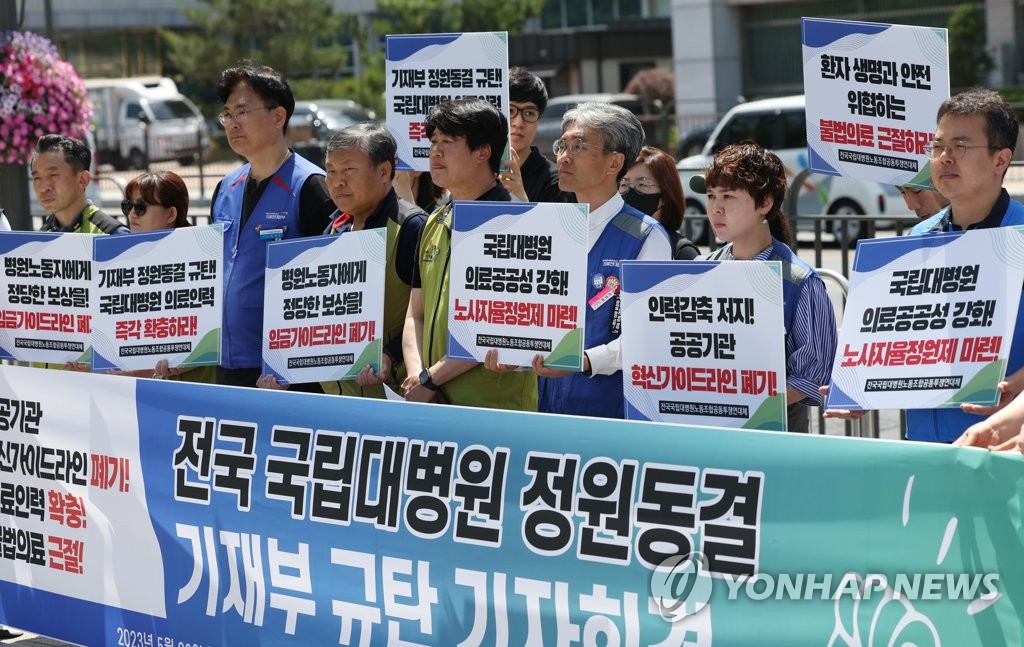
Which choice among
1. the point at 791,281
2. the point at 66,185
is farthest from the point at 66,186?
the point at 791,281

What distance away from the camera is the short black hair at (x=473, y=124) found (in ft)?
16.8

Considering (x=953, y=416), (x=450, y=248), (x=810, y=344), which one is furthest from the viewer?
(x=450, y=248)

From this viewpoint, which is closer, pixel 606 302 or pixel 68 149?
pixel 606 302

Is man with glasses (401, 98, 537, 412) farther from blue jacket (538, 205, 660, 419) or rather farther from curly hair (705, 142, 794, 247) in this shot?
curly hair (705, 142, 794, 247)

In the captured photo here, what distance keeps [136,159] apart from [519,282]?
29922 millimetres

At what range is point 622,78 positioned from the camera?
1885 inches

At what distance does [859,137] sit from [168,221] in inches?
119

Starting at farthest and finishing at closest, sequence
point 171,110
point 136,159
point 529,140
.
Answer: point 171,110
point 136,159
point 529,140

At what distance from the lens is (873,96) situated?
5.25 meters

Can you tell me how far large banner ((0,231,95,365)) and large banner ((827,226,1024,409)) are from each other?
3236 mm

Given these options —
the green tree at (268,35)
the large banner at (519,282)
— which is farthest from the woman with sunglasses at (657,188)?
the green tree at (268,35)

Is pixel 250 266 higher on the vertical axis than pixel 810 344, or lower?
higher

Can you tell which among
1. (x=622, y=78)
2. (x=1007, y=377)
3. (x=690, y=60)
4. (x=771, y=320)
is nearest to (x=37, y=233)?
(x=771, y=320)

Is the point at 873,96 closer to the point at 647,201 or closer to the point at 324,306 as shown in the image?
the point at 647,201
